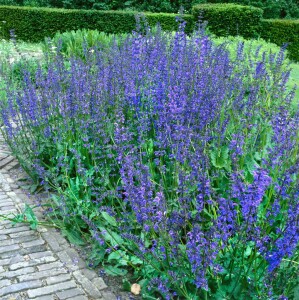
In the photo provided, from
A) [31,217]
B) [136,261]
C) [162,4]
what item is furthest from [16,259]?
[162,4]

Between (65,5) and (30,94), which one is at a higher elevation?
(30,94)

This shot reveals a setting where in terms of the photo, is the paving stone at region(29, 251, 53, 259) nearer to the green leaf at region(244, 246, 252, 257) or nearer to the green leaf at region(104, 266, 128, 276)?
the green leaf at region(104, 266, 128, 276)

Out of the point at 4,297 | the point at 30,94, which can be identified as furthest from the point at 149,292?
the point at 30,94

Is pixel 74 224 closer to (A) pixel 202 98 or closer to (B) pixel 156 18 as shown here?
(A) pixel 202 98

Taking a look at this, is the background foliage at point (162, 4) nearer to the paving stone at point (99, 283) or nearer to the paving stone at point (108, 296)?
the paving stone at point (99, 283)

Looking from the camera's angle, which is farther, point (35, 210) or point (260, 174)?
point (35, 210)

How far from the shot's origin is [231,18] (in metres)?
13.1

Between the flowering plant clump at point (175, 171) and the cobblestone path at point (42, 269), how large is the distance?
6.4 inches

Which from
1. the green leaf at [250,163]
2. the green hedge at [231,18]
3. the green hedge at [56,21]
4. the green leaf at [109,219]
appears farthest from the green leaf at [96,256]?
the green hedge at [56,21]

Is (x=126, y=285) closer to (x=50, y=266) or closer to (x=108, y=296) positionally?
(x=108, y=296)

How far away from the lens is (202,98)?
13.0 ft

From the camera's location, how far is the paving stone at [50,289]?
10.3 feet

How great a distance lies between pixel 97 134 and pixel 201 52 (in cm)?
173

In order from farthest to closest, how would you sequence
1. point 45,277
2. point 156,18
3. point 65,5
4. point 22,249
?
point 65,5
point 156,18
point 22,249
point 45,277
